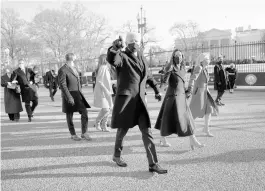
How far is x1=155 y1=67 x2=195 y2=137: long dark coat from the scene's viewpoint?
15.0ft

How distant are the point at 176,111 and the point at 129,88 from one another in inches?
42.0

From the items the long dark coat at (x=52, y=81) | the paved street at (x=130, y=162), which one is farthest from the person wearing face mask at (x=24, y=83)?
the long dark coat at (x=52, y=81)

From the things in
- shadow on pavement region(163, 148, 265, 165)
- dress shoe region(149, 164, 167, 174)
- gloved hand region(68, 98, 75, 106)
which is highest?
gloved hand region(68, 98, 75, 106)

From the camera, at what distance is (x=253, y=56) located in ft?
63.8

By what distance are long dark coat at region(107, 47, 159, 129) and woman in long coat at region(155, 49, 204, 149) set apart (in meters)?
0.79

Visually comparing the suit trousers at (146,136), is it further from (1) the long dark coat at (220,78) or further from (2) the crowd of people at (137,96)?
(1) the long dark coat at (220,78)

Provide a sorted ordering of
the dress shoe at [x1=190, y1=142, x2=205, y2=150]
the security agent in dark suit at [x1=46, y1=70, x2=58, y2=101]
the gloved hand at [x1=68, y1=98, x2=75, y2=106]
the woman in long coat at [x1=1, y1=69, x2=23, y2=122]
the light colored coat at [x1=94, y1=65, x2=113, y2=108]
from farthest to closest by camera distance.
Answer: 1. the security agent in dark suit at [x1=46, y1=70, x2=58, y2=101]
2. the woman in long coat at [x1=1, y1=69, x2=23, y2=122]
3. the light colored coat at [x1=94, y1=65, x2=113, y2=108]
4. the gloved hand at [x1=68, y1=98, x2=75, y2=106]
5. the dress shoe at [x1=190, y1=142, x2=205, y2=150]

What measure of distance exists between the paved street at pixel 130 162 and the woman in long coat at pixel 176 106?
41cm

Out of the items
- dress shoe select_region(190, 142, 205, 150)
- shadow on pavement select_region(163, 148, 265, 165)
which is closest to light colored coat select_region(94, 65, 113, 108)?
dress shoe select_region(190, 142, 205, 150)

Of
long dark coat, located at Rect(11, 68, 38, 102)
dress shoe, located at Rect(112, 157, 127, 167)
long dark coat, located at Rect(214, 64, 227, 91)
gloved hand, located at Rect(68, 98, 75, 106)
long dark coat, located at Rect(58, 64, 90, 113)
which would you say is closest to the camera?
dress shoe, located at Rect(112, 157, 127, 167)

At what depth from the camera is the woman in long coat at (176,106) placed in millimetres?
4590

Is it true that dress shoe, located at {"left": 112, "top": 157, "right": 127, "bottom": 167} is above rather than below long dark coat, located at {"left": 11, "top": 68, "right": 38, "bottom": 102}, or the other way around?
below

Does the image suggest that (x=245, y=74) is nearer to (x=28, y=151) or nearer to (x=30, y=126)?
(x=30, y=126)

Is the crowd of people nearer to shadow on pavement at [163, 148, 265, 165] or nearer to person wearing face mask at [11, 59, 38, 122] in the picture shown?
shadow on pavement at [163, 148, 265, 165]
